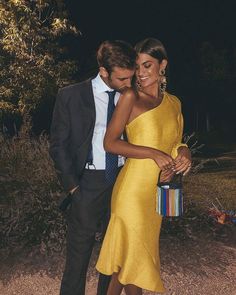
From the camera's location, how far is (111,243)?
10.7 ft

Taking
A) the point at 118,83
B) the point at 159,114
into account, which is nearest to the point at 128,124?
the point at 159,114

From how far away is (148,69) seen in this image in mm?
3137

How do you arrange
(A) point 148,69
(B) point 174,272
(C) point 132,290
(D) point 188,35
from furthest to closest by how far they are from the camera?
(D) point 188,35 < (B) point 174,272 < (C) point 132,290 < (A) point 148,69

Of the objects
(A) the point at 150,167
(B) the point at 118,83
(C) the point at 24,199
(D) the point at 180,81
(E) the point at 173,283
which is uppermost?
(D) the point at 180,81

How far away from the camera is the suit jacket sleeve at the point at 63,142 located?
358 cm

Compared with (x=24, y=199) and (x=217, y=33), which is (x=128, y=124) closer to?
(x=24, y=199)

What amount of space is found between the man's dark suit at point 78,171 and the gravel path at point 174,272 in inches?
33.8

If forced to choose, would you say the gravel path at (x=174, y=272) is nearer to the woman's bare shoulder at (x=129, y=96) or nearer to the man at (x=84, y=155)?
the man at (x=84, y=155)

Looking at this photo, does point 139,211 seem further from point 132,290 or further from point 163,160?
point 132,290

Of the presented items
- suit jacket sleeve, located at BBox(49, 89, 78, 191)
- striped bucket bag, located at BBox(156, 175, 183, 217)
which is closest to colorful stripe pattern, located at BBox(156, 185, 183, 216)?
striped bucket bag, located at BBox(156, 175, 183, 217)

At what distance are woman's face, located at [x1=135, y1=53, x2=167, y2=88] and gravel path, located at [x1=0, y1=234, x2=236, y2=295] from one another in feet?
6.57

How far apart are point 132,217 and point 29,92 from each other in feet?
40.1

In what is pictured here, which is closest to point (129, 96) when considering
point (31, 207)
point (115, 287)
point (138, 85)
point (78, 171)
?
point (138, 85)

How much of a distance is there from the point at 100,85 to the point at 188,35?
30952 millimetres
